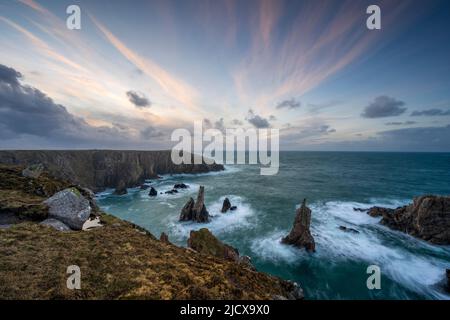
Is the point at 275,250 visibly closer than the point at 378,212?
Yes

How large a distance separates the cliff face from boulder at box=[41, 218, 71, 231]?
66752 mm

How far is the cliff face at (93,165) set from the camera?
230 ft

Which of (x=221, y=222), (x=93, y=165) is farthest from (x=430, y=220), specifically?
(x=93, y=165)

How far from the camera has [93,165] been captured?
291 ft

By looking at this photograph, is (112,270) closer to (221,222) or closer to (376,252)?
(221,222)

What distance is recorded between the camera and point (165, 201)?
60.6 m

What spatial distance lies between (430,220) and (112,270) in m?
48.5

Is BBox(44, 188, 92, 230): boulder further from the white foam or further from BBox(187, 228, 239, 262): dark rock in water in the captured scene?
the white foam

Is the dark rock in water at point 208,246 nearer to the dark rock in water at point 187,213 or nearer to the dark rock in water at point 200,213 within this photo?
the dark rock in water at point 200,213

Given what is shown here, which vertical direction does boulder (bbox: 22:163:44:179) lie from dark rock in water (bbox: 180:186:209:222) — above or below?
above

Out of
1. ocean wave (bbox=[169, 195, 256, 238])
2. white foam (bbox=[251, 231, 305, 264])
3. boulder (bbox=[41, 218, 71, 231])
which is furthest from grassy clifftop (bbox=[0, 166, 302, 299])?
ocean wave (bbox=[169, 195, 256, 238])

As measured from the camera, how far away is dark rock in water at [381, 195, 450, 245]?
30.7 metres

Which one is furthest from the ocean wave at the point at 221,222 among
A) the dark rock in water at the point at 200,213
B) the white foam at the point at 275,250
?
the white foam at the point at 275,250
